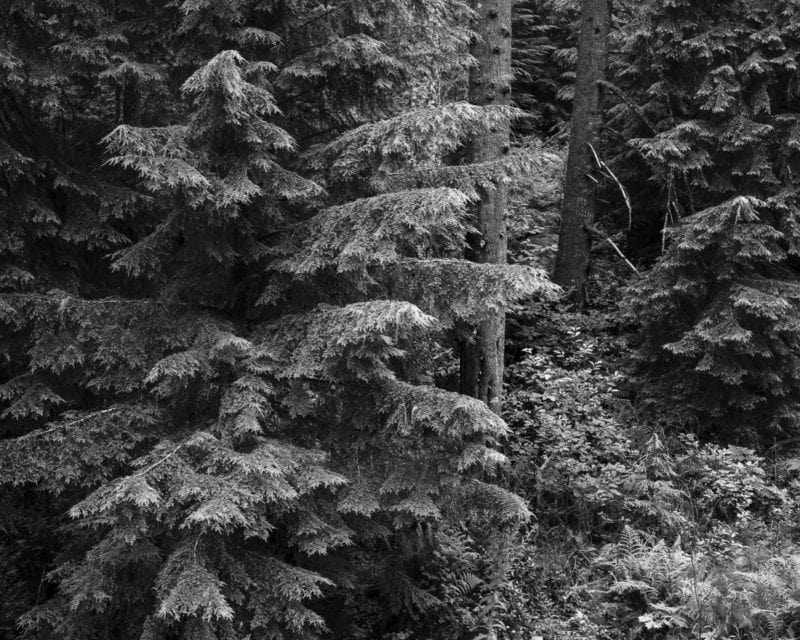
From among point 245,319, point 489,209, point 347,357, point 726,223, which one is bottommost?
point 245,319

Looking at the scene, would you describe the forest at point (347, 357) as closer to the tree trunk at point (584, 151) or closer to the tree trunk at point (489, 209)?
the tree trunk at point (489, 209)

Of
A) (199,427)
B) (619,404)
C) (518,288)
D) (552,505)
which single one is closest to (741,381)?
(619,404)

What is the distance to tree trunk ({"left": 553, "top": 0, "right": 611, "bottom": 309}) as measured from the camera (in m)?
9.80

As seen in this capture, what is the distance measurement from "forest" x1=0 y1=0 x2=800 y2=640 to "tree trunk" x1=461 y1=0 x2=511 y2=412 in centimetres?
3

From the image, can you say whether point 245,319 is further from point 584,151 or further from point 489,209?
point 584,151

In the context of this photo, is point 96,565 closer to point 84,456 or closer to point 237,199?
point 84,456

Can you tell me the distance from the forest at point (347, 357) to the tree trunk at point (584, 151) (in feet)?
5.71

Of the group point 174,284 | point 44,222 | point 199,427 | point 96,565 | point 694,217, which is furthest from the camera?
point 694,217

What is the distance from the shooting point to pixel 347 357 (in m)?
4.75

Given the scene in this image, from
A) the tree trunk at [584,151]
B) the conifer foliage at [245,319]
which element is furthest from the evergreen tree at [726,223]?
the conifer foliage at [245,319]

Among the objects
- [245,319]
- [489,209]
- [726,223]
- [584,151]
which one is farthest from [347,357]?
[584,151]

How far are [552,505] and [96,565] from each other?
171 inches

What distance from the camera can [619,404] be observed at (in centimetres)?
798

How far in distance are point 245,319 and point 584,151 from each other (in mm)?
6429
